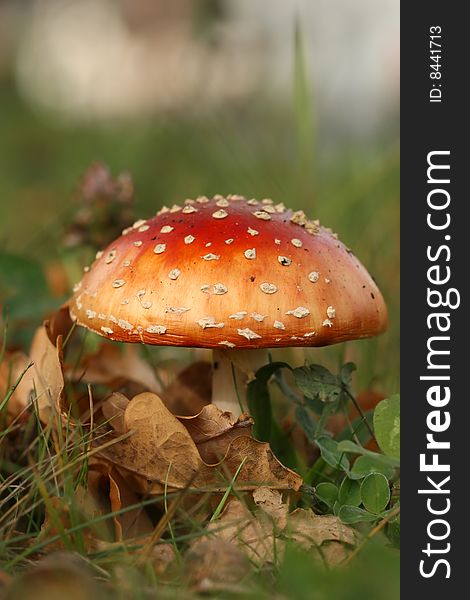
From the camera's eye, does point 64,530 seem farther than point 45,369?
No

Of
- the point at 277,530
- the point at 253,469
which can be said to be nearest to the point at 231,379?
the point at 253,469

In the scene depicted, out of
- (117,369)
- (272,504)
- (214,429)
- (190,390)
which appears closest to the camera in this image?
(272,504)

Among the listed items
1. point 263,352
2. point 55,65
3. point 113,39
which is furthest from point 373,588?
point 113,39

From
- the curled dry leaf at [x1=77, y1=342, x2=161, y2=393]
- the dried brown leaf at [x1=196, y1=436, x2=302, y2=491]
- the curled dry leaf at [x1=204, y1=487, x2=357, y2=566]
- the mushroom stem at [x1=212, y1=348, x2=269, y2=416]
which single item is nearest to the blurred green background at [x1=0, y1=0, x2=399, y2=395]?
the mushroom stem at [x1=212, y1=348, x2=269, y2=416]

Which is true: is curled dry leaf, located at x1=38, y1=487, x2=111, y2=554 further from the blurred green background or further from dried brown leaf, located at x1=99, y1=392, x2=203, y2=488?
the blurred green background

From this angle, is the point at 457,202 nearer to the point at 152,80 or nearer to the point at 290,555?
the point at 290,555

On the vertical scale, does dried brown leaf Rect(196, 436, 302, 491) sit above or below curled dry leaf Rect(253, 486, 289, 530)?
above

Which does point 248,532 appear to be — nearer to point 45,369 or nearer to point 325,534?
point 325,534
